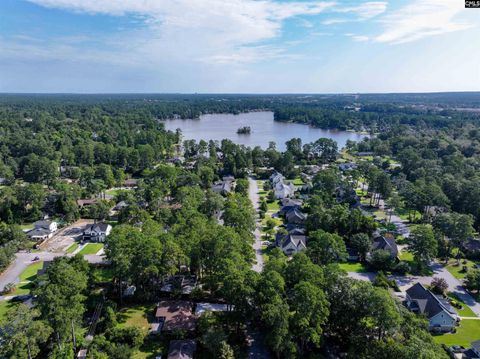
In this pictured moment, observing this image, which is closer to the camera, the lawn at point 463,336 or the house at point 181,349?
the house at point 181,349

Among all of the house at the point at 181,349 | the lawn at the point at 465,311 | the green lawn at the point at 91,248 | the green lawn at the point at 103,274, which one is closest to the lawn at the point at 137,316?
the house at the point at 181,349

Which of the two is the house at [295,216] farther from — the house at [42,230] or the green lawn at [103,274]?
the house at [42,230]

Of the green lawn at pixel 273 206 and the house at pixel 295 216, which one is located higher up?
the house at pixel 295 216

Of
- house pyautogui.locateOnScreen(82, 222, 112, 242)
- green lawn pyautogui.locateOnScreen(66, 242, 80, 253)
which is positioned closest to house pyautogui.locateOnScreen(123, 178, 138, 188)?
house pyautogui.locateOnScreen(82, 222, 112, 242)

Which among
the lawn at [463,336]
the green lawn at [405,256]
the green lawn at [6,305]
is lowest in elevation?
the green lawn at [405,256]

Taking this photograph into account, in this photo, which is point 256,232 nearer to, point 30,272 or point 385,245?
point 385,245

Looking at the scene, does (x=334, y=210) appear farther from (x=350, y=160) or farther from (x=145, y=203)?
(x=350, y=160)

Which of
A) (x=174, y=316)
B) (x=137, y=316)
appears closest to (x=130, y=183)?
(x=137, y=316)
